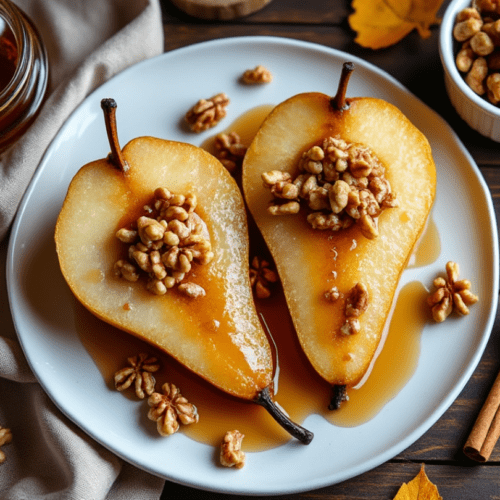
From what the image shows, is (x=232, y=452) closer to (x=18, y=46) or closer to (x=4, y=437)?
(x=4, y=437)

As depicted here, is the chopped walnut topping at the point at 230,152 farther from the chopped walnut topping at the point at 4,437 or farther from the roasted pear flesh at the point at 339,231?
the chopped walnut topping at the point at 4,437

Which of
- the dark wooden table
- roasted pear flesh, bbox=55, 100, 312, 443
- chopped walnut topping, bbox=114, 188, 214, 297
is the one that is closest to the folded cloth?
the dark wooden table

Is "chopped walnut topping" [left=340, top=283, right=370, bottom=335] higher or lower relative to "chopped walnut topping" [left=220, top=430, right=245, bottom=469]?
higher

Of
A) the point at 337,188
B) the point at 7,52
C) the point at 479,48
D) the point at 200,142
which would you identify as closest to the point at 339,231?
the point at 337,188

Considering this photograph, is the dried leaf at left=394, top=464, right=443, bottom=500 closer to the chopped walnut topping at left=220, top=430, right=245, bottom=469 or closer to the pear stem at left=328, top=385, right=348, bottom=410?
the pear stem at left=328, top=385, right=348, bottom=410

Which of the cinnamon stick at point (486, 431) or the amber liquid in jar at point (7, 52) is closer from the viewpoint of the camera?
the cinnamon stick at point (486, 431)

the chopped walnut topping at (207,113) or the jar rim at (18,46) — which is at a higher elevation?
the jar rim at (18,46)

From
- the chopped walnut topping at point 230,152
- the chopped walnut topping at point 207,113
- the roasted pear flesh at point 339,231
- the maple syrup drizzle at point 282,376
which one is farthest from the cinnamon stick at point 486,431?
the chopped walnut topping at point 207,113
